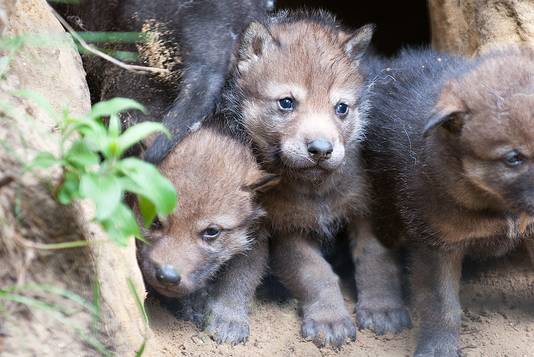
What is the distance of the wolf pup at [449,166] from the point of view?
11.5 feet

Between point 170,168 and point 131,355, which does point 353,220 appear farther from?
point 131,355

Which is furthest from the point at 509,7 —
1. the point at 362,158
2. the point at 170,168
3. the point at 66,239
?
the point at 66,239

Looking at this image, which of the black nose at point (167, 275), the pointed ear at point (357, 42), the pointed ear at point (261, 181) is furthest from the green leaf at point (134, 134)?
the pointed ear at point (357, 42)

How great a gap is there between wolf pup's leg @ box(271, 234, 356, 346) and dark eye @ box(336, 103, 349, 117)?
692 millimetres

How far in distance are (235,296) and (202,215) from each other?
541 millimetres

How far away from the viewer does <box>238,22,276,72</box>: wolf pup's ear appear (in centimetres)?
429

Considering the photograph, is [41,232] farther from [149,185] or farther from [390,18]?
[390,18]

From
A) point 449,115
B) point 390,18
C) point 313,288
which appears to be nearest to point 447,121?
point 449,115

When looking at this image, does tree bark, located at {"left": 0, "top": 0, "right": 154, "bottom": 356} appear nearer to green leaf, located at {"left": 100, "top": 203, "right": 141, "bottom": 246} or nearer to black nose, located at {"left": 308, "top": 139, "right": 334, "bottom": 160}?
green leaf, located at {"left": 100, "top": 203, "right": 141, "bottom": 246}

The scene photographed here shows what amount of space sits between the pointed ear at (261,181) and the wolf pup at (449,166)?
0.66 meters

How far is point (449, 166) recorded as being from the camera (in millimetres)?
3789

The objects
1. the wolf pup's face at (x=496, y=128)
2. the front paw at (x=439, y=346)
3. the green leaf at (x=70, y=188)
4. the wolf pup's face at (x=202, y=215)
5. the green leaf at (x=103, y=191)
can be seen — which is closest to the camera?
the green leaf at (x=103, y=191)

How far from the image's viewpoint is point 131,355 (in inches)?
110

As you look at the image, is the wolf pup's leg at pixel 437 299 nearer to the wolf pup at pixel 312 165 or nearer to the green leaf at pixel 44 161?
the wolf pup at pixel 312 165
